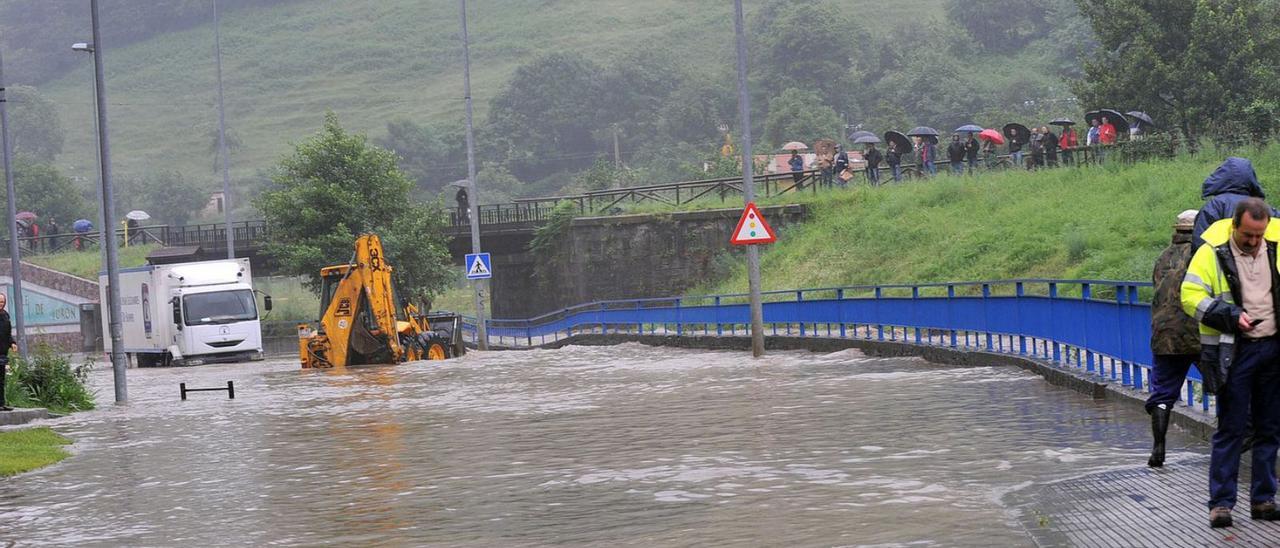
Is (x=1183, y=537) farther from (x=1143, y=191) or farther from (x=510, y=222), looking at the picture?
(x=510, y=222)

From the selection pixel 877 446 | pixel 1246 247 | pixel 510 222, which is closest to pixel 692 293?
pixel 510 222

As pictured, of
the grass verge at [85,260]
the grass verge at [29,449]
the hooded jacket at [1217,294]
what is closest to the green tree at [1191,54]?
the grass verge at [29,449]

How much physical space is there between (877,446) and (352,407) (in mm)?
11314

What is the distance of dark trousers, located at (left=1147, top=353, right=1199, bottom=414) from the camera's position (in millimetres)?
10938

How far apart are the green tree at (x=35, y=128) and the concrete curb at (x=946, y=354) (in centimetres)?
13368

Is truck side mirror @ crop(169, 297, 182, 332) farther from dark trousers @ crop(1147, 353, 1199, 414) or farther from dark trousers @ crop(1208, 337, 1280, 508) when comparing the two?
dark trousers @ crop(1208, 337, 1280, 508)

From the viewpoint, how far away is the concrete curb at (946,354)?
13312 millimetres

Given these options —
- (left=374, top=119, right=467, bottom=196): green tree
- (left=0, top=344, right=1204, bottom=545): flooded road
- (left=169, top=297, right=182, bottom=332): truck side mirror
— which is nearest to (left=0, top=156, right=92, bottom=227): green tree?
(left=374, top=119, right=467, bottom=196): green tree

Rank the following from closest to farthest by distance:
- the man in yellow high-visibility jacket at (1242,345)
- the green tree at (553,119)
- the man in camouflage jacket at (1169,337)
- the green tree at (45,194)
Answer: the man in yellow high-visibility jacket at (1242,345)
the man in camouflage jacket at (1169,337)
the green tree at (45,194)
the green tree at (553,119)

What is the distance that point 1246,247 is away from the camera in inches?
343

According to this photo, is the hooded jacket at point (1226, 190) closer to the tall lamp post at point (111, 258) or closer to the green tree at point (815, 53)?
the tall lamp post at point (111, 258)

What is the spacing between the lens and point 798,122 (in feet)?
364

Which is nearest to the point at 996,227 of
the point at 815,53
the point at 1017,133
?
the point at 1017,133

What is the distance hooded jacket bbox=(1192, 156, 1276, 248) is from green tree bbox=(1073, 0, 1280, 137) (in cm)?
3732
